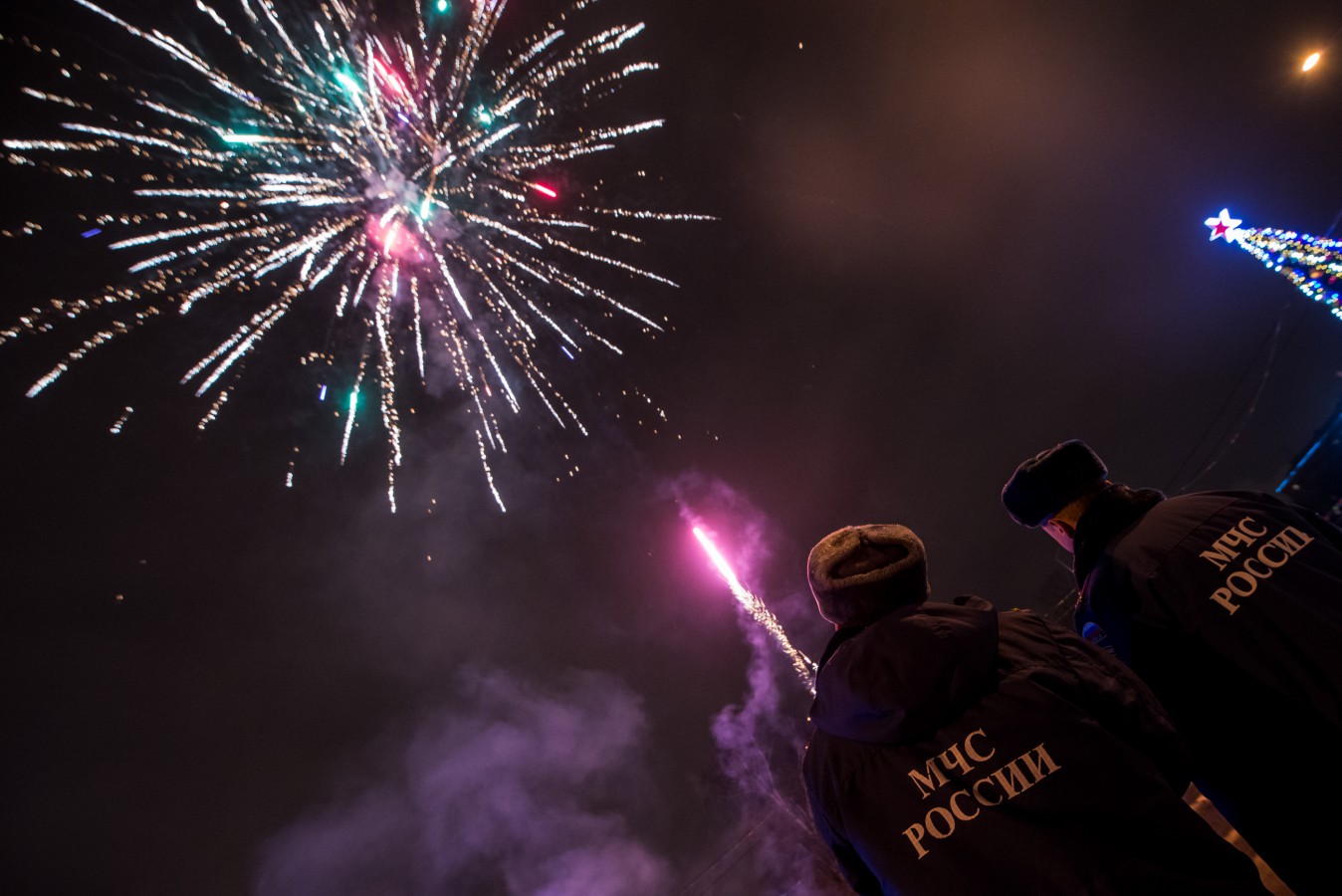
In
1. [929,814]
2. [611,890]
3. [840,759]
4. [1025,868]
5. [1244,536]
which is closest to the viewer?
[1025,868]

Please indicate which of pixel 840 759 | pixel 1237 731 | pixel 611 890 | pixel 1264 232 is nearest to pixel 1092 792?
pixel 840 759

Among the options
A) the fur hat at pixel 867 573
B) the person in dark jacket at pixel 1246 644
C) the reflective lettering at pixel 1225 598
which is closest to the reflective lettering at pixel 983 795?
the fur hat at pixel 867 573

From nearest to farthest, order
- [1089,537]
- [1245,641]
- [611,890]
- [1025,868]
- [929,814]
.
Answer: [1025,868], [929,814], [1245,641], [1089,537], [611,890]

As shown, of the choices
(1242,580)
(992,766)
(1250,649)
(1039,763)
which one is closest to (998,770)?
(992,766)

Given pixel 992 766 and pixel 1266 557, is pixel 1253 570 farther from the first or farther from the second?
pixel 992 766

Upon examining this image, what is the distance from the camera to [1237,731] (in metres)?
2.04

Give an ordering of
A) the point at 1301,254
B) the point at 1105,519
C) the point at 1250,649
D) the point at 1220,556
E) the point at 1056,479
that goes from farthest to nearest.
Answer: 1. the point at 1301,254
2. the point at 1056,479
3. the point at 1105,519
4. the point at 1220,556
5. the point at 1250,649

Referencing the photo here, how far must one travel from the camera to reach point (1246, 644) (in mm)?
2027

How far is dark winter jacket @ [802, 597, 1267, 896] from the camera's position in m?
1.52

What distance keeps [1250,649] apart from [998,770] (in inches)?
50.0

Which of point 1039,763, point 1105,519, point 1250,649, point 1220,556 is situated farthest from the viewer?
point 1105,519

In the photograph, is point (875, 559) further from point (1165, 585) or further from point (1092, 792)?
point (1165, 585)

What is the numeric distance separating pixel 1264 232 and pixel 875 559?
20.8 meters

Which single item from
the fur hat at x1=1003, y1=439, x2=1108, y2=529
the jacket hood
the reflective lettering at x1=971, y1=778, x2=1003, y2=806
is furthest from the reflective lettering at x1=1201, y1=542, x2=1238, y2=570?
the reflective lettering at x1=971, y1=778, x2=1003, y2=806
